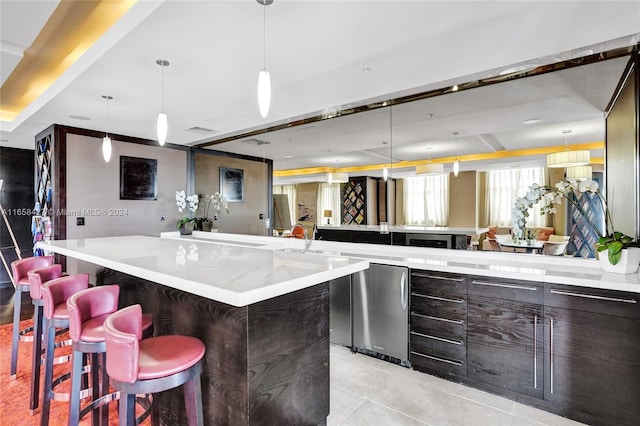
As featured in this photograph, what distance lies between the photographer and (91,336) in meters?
1.57

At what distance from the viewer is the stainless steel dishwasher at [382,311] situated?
2.71 meters

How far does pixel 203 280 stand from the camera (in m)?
1.42

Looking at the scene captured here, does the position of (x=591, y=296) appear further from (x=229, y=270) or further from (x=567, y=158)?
(x=229, y=270)

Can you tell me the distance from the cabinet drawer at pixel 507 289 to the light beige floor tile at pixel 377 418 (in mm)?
958

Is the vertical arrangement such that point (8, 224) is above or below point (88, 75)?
below

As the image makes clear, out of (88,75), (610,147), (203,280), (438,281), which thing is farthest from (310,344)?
(88,75)

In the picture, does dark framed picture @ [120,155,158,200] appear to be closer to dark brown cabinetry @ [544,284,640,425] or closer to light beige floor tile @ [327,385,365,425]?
light beige floor tile @ [327,385,365,425]

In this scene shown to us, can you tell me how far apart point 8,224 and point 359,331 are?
6.26 meters

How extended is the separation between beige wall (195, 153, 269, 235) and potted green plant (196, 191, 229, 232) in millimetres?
83

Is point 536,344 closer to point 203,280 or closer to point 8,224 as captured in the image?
point 203,280

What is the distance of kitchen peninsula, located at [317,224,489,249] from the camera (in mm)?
2887

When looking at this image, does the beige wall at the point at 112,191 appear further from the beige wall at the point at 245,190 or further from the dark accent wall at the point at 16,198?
the dark accent wall at the point at 16,198

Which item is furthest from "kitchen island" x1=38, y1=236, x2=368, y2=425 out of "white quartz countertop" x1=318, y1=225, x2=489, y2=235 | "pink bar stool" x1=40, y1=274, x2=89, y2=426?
"white quartz countertop" x1=318, y1=225, x2=489, y2=235

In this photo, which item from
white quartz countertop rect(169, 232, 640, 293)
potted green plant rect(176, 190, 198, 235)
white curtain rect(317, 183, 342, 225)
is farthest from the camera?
potted green plant rect(176, 190, 198, 235)
